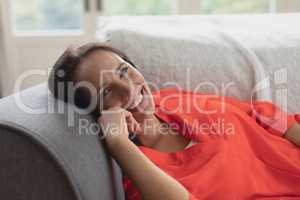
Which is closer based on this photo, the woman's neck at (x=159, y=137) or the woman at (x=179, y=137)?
the woman at (x=179, y=137)

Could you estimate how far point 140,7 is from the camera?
2.78 m

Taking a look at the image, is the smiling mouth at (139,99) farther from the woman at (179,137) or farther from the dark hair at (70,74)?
the dark hair at (70,74)

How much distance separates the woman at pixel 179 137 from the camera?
3.15ft

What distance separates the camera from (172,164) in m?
1.06

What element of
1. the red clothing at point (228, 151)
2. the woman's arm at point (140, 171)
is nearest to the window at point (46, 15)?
the red clothing at point (228, 151)

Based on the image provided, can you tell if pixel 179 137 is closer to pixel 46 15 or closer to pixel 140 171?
pixel 140 171

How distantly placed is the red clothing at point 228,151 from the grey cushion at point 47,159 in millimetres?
195

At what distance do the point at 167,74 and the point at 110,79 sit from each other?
311 millimetres

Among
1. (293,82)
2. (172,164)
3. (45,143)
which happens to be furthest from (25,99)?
(293,82)

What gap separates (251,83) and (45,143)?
74 cm

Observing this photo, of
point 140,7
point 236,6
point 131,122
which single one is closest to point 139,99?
point 131,122

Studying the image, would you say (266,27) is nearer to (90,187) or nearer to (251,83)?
(251,83)

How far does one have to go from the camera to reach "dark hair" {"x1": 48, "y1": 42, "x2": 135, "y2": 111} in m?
1.04

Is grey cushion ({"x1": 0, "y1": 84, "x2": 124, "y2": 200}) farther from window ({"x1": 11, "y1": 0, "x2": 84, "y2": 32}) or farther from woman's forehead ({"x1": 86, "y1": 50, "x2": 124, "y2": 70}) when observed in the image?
window ({"x1": 11, "y1": 0, "x2": 84, "y2": 32})
